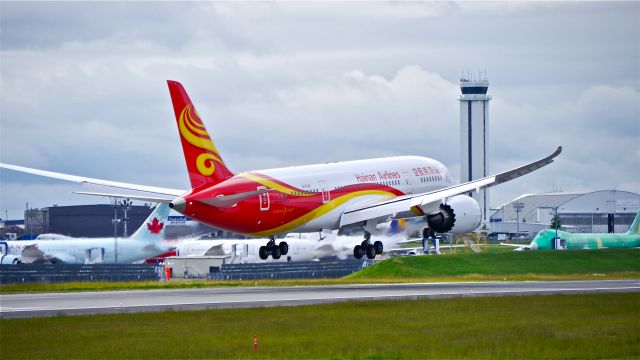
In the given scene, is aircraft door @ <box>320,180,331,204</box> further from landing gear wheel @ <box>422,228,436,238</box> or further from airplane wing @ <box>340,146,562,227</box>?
landing gear wheel @ <box>422,228,436,238</box>

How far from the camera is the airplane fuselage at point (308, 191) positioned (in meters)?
59.2

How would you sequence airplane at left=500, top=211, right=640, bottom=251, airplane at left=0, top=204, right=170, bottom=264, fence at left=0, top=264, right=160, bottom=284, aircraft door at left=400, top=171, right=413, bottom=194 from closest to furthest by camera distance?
aircraft door at left=400, top=171, right=413, bottom=194, fence at left=0, top=264, right=160, bottom=284, airplane at left=0, top=204, right=170, bottom=264, airplane at left=500, top=211, right=640, bottom=251

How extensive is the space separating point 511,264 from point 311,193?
34365 millimetres

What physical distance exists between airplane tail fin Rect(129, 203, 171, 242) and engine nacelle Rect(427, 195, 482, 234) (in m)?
53.0

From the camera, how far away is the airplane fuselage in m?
59.2

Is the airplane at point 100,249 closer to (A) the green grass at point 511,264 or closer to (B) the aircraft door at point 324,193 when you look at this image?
(A) the green grass at point 511,264

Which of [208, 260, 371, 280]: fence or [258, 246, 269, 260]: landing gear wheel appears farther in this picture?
[208, 260, 371, 280]: fence

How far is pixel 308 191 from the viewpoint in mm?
64750

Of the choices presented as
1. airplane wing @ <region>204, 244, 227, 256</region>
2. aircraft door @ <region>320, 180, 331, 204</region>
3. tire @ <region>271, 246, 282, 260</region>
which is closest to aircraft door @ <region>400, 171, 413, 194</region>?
aircraft door @ <region>320, 180, 331, 204</region>

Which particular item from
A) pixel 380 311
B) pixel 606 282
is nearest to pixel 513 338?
pixel 380 311

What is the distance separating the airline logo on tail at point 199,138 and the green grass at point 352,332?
1305 centimetres

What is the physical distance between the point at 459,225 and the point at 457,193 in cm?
287

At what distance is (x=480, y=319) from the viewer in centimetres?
4512

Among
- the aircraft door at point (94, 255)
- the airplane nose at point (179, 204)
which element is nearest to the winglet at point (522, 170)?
the airplane nose at point (179, 204)
